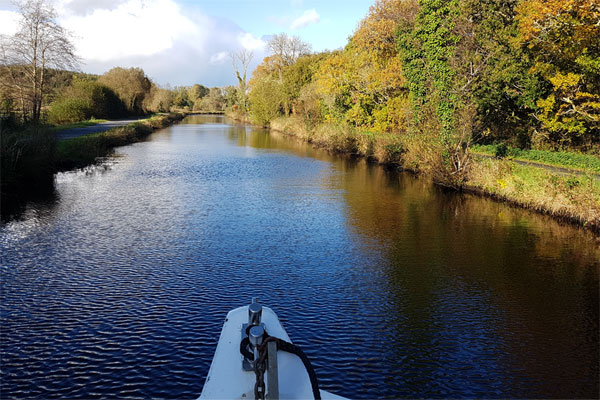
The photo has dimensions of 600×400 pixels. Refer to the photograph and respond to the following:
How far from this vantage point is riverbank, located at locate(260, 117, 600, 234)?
1331 cm

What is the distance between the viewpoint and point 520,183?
1622 cm

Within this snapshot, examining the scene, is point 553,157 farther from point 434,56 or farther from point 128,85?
point 128,85

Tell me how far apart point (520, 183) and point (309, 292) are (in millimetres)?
11060

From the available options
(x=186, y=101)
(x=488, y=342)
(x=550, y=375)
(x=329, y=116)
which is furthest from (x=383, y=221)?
(x=186, y=101)

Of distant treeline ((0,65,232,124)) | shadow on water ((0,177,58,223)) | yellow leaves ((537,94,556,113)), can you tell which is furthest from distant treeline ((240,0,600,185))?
distant treeline ((0,65,232,124))

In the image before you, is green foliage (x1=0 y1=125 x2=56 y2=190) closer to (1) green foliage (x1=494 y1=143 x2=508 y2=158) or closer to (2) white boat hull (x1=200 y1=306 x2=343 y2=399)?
(2) white boat hull (x1=200 y1=306 x2=343 y2=399)

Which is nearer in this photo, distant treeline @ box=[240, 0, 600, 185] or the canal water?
the canal water

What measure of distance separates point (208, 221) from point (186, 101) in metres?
108

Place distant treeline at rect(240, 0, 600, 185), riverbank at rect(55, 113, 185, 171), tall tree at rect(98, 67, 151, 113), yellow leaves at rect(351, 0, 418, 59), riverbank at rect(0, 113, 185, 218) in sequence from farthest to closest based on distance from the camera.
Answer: tall tree at rect(98, 67, 151, 113) → yellow leaves at rect(351, 0, 418, 59) → riverbank at rect(55, 113, 185, 171) → distant treeline at rect(240, 0, 600, 185) → riverbank at rect(0, 113, 185, 218)

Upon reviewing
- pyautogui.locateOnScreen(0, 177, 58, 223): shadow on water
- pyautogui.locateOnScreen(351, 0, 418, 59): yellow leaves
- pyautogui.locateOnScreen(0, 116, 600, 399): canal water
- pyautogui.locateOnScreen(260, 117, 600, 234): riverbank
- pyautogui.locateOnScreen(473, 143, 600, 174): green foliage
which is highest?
pyautogui.locateOnScreen(351, 0, 418, 59): yellow leaves

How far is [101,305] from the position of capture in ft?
25.7

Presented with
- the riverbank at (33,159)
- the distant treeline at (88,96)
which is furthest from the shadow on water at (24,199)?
the distant treeline at (88,96)

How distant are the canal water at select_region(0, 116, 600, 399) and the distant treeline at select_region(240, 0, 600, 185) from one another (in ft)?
22.2

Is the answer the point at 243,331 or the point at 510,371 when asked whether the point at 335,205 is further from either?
the point at 243,331
